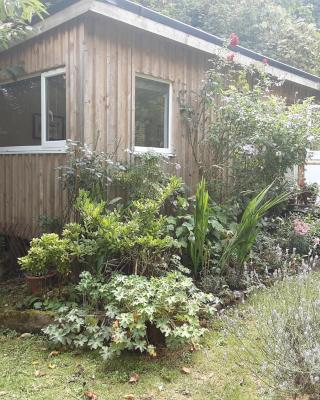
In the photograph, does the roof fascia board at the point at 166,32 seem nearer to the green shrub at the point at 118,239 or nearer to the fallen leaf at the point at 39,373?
the green shrub at the point at 118,239

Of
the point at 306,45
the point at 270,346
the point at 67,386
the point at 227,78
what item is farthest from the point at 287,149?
the point at 306,45

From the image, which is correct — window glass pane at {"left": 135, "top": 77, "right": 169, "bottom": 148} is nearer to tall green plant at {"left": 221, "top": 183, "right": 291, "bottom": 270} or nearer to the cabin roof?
the cabin roof

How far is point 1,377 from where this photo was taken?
3.19 m

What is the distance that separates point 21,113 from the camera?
6.31 m

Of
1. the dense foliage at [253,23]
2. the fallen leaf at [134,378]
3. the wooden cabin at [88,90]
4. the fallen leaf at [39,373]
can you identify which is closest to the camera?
the fallen leaf at [134,378]

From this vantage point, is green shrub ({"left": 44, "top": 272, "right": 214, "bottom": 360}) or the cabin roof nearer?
green shrub ({"left": 44, "top": 272, "right": 214, "bottom": 360})

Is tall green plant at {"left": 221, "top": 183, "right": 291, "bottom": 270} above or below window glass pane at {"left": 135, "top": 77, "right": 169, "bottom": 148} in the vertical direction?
below

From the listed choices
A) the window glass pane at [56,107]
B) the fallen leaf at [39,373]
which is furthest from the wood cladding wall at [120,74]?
the fallen leaf at [39,373]

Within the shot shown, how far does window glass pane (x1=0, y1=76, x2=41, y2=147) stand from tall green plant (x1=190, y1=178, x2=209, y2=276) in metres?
2.57

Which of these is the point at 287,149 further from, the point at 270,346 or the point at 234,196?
the point at 270,346

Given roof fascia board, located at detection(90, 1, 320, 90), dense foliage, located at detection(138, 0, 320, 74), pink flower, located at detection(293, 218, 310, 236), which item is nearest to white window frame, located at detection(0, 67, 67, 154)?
roof fascia board, located at detection(90, 1, 320, 90)

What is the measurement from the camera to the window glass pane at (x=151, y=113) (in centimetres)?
585

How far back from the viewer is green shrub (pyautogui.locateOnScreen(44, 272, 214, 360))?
3.29m

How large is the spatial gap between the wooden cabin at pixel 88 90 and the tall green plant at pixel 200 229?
137 cm
